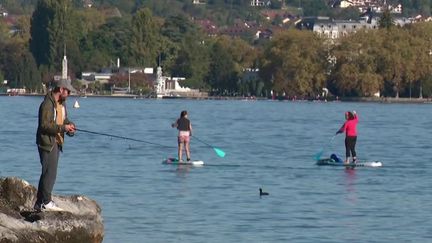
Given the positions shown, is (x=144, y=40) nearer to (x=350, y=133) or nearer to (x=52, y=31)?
(x=52, y=31)

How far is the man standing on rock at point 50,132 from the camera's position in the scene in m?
18.9

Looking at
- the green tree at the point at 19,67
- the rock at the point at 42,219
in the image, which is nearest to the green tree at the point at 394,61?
the green tree at the point at 19,67

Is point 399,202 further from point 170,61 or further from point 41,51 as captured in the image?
point 170,61

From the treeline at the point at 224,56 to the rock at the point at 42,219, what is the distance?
130566 mm

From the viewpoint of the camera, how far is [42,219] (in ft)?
61.4

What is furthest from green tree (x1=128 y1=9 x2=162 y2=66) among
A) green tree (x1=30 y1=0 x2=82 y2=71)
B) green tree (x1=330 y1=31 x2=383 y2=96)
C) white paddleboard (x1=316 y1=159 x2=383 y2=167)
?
white paddleboard (x1=316 y1=159 x2=383 y2=167)

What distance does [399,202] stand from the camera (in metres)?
26.7

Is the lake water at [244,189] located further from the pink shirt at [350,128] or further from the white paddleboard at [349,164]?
the pink shirt at [350,128]

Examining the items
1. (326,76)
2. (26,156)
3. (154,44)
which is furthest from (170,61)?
(26,156)

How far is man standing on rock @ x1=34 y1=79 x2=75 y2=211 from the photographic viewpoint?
18891 mm

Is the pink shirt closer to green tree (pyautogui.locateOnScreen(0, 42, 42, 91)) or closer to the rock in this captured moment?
the rock

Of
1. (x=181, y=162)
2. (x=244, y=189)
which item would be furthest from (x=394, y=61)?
(x=244, y=189)

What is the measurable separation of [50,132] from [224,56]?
157m

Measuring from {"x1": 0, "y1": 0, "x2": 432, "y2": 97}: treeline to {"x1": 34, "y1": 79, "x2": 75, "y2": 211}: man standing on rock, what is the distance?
430 feet
